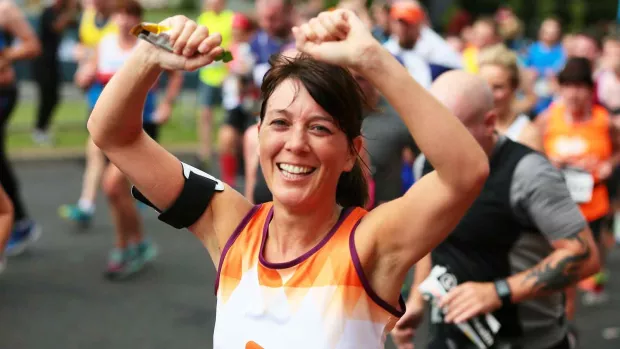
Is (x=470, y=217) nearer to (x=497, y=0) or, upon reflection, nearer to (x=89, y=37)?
(x=89, y=37)

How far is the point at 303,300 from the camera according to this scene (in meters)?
2.15

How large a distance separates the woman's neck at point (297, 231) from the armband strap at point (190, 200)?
22 centimetres

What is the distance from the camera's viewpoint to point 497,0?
27.1 m

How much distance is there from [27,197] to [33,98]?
310 inches

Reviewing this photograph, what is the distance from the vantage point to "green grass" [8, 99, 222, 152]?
42.8ft

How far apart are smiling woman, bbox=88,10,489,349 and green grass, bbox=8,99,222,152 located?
10.6 m

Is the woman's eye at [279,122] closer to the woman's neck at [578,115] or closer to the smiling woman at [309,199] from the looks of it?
the smiling woman at [309,199]

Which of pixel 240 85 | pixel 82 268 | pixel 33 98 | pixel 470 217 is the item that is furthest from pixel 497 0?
pixel 470 217

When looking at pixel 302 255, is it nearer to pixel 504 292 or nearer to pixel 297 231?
pixel 297 231

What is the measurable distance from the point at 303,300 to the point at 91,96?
19.4 ft

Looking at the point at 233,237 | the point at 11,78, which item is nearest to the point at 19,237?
the point at 11,78

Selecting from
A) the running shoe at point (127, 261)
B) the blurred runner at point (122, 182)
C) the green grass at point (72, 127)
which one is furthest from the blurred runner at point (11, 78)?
the green grass at point (72, 127)

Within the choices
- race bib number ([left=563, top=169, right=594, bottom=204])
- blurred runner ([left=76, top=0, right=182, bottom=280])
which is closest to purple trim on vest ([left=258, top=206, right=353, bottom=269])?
race bib number ([left=563, top=169, right=594, bottom=204])

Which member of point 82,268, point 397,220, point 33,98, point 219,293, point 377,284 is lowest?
point 33,98
